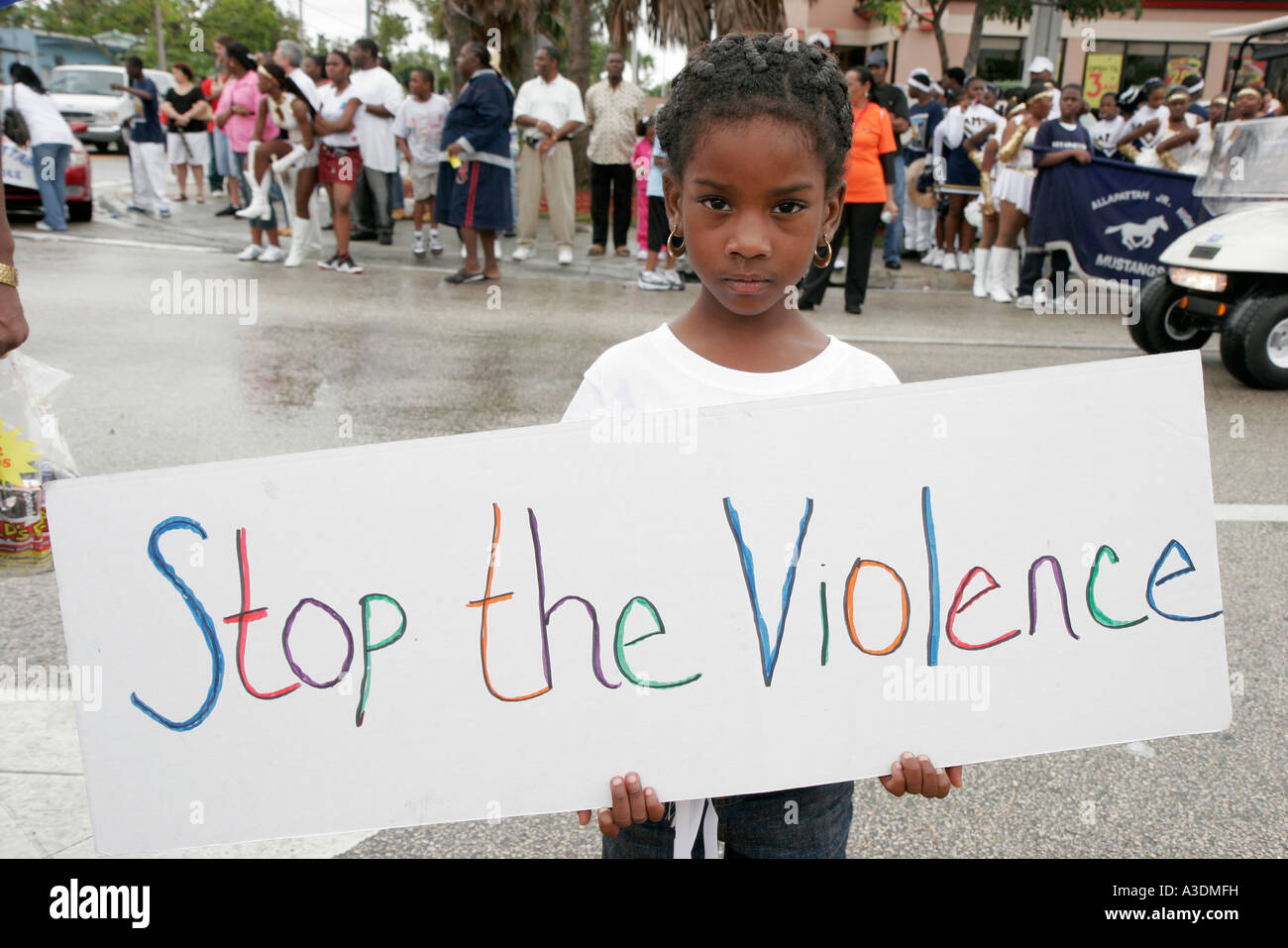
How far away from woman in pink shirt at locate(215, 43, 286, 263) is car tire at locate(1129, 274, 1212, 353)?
7471mm

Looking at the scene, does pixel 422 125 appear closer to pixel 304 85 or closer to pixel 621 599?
pixel 304 85

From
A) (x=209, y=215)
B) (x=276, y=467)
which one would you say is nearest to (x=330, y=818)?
(x=276, y=467)

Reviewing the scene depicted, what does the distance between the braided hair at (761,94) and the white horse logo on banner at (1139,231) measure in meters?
8.73

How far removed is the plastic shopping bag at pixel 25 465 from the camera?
6.22 feet

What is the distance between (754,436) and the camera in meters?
1.55

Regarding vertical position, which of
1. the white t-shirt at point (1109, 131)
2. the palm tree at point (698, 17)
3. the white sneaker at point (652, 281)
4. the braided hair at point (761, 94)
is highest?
the palm tree at point (698, 17)

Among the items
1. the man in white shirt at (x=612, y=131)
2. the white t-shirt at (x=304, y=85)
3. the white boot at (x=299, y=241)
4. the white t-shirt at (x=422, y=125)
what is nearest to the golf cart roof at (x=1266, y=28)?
the man in white shirt at (x=612, y=131)

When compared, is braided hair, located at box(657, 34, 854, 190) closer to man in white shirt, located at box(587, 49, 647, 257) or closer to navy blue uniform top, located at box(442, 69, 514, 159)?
navy blue uniform top, located at box(442, 69, 514, 159)

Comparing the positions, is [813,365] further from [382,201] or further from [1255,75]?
[382,201]

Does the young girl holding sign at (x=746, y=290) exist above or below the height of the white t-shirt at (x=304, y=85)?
below

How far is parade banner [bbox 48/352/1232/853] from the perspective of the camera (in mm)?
1530

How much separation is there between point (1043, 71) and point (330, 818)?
12.2 metres

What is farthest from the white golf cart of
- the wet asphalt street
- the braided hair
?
the braided hair

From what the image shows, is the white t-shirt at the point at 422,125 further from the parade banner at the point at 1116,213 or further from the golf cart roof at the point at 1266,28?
the golf cart roof at the point at 1266,28
